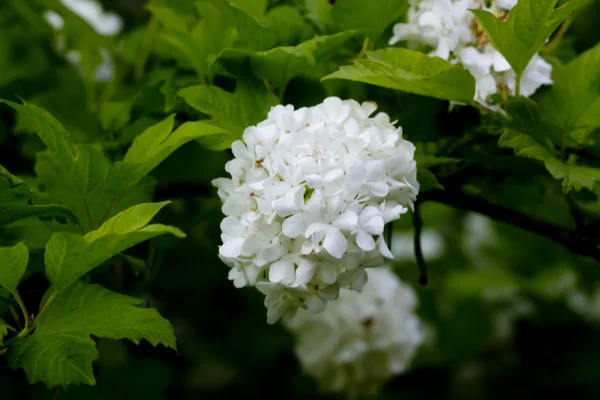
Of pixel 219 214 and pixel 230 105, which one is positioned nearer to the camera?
pixel 230 105

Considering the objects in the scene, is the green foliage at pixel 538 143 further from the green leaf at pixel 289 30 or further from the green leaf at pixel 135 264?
the green leaf at pixel 135 264

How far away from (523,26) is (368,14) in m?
0.22

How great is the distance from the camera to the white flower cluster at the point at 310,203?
2.62 feet

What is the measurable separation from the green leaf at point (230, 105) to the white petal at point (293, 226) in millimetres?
175

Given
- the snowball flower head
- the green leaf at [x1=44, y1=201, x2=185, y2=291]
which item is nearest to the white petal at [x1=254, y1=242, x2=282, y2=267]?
the green leaf at [x1=44, y1=201, x2=185, y2=291]

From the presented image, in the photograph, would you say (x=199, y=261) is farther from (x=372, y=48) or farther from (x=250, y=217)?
(x=250, y=217)

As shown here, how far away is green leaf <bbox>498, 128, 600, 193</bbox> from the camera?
89 centimetres

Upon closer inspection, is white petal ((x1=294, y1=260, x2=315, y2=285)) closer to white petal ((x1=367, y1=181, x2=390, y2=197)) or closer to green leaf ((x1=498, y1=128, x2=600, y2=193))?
white petal ((x1=367, y1=181, x2=390, y2=197))

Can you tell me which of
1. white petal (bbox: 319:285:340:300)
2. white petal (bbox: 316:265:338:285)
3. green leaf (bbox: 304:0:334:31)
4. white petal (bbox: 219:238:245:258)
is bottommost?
white petal (bbox: 319:285:340:300)

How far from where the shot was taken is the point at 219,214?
1512 millimetres

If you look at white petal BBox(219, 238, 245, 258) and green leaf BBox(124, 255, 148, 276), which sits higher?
white petal BBox(219, 238, 245, 258)

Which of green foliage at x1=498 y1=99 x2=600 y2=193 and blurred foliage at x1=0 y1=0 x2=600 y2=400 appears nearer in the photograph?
green foliage at x1=498 y1=99 x2=600 y2=193

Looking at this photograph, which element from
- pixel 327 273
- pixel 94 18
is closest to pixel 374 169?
pixel 327 273

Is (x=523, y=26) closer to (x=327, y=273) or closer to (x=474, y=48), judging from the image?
(x=474, y=48)
